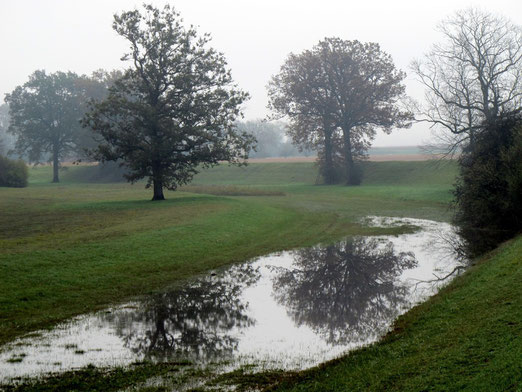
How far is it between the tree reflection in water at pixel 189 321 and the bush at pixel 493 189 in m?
12.2

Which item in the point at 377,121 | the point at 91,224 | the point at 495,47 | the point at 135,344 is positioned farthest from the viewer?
the point at 377,121

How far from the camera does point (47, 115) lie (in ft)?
289

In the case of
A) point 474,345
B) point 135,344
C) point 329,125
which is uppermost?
point 329,125

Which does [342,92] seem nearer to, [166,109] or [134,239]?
[166,109]

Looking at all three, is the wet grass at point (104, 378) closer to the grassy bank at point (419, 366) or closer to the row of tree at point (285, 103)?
the grassy bank at point (419, 366)

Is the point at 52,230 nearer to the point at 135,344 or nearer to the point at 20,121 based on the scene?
the point at 135,344

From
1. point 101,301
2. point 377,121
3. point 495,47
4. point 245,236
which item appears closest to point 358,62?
point 377,121

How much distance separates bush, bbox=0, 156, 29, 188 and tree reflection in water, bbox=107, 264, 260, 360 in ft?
196

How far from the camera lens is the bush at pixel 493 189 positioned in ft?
82.4

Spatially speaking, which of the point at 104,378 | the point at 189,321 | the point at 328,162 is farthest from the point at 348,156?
the point at 104,378

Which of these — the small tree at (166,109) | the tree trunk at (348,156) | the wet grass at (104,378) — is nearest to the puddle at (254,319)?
the wet grass at (104,378)

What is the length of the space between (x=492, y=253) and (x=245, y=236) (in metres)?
11.7

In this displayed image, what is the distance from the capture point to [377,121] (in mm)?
68250

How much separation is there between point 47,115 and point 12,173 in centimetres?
2234
